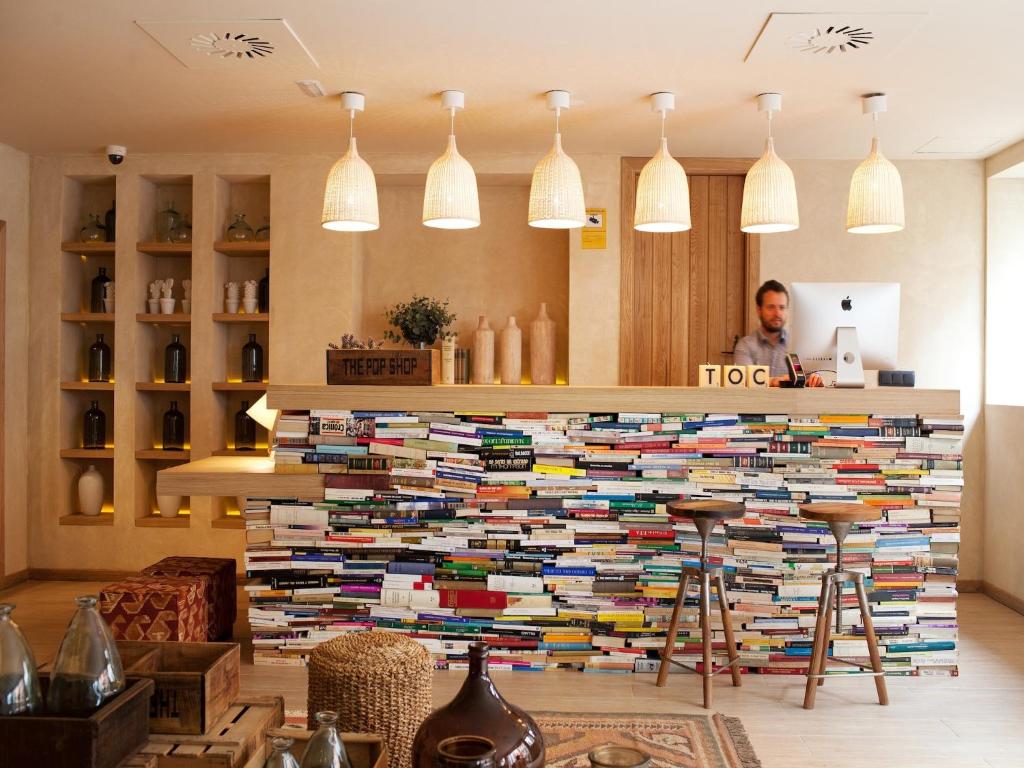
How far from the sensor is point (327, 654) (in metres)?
2.55

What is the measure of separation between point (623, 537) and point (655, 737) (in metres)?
0.95

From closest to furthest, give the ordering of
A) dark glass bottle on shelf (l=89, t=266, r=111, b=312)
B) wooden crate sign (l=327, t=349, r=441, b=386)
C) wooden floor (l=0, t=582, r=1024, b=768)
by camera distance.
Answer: wooden floor (l=0, t=582, r=1024, b=768), wooden crate sign (l=327, t=349, r=441, b=386), dark glass bottle on shelf (l=89, t=266, r=111, b=312)

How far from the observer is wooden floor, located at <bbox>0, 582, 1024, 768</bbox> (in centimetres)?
313

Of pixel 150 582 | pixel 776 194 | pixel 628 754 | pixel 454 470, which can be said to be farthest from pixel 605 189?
pixel 628 754

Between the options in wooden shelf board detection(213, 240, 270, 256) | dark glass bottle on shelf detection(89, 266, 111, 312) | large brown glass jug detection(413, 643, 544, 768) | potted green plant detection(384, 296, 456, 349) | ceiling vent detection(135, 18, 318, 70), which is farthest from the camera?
dark glass bottle on shelf detection(89, 266, 111, 312)

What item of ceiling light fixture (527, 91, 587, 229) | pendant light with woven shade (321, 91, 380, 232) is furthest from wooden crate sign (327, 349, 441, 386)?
ceiling light fixture (527, 91, 587, 229)

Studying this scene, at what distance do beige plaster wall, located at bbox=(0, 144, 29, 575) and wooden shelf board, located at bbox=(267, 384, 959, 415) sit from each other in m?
2.65

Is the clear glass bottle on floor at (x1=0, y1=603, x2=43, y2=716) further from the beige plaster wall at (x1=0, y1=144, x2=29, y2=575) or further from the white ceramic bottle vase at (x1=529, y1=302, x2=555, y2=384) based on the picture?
the beige plaster wall at (x1=0, y1=144, x2=29, y2=575)

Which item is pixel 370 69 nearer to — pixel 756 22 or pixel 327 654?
pixel 756 22

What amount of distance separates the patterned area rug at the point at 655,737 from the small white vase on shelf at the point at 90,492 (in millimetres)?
3029

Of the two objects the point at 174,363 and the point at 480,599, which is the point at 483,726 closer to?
the point at 480,599

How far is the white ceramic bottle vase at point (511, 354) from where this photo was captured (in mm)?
5777

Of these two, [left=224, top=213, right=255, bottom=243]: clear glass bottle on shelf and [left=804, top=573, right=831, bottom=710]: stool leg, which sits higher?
[left=224, top=213, right=255, bottom=243]: clear glass bottle on shelf

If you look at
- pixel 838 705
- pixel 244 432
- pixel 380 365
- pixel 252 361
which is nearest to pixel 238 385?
pixel 252 361
